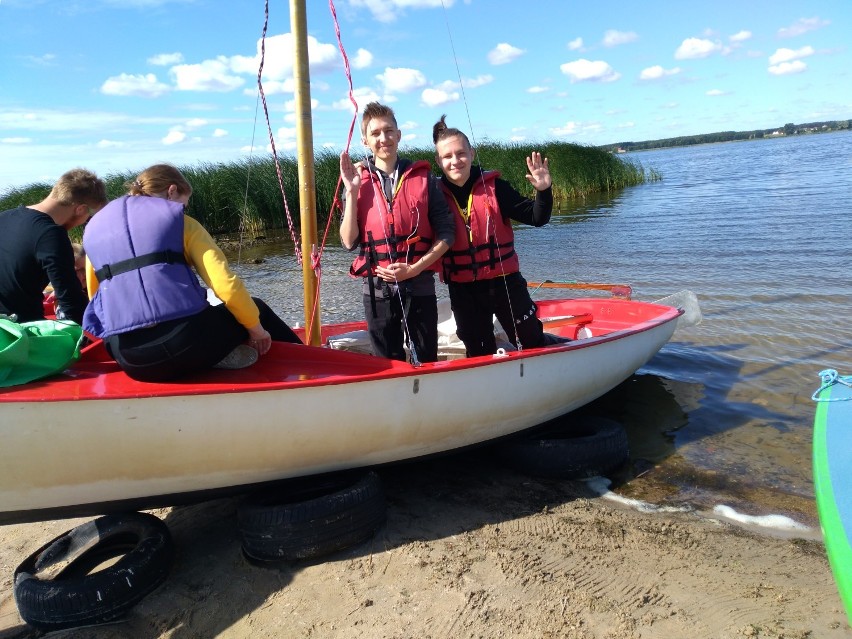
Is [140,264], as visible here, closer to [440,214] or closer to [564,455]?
[440,214]

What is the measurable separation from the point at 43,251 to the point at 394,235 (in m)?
1.80

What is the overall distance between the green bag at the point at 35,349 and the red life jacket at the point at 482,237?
2.13 m

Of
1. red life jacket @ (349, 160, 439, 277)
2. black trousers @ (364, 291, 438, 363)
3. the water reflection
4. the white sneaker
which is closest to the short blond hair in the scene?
the white sneaker

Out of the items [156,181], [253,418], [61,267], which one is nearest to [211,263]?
[156,181]

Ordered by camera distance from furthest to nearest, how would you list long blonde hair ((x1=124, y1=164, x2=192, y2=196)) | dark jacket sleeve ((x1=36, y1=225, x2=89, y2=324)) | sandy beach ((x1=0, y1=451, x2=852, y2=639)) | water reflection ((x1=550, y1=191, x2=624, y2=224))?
1. water reflection ((x1=550, y1=191, x2=624, y2=224))
2. dark jacket sleeve ((x1=36, y1=225, x2=89, y2=324))
3. long blonde hair ((x1=124, y1=164, x2=192, y2=196))
4. sandy beach ((x1=0, y1=451, x2=852, y2=639))

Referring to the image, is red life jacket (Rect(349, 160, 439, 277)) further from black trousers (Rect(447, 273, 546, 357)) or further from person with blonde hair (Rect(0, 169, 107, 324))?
person with blonde hair (Rect(0, 169, 107, 324))

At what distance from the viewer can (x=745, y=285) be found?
8.82 metres

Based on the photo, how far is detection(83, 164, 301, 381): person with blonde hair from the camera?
2.60m

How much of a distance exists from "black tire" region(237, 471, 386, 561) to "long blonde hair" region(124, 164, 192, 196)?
1526mm

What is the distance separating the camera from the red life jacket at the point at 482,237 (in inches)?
151

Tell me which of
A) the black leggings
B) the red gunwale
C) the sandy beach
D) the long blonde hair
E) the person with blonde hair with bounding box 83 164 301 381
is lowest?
the sandy beach

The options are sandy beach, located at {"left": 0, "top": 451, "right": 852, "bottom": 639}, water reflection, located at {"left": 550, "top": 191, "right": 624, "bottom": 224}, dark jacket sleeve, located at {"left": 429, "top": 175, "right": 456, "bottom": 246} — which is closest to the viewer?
sandy beach, located at {"left": 0, "top": 451, "right": 852, "bottom": 639}

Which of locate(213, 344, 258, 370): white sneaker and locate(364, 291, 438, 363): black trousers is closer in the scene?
locate(213, 344, 258, 370): white sneaker

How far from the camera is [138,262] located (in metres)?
2.60
